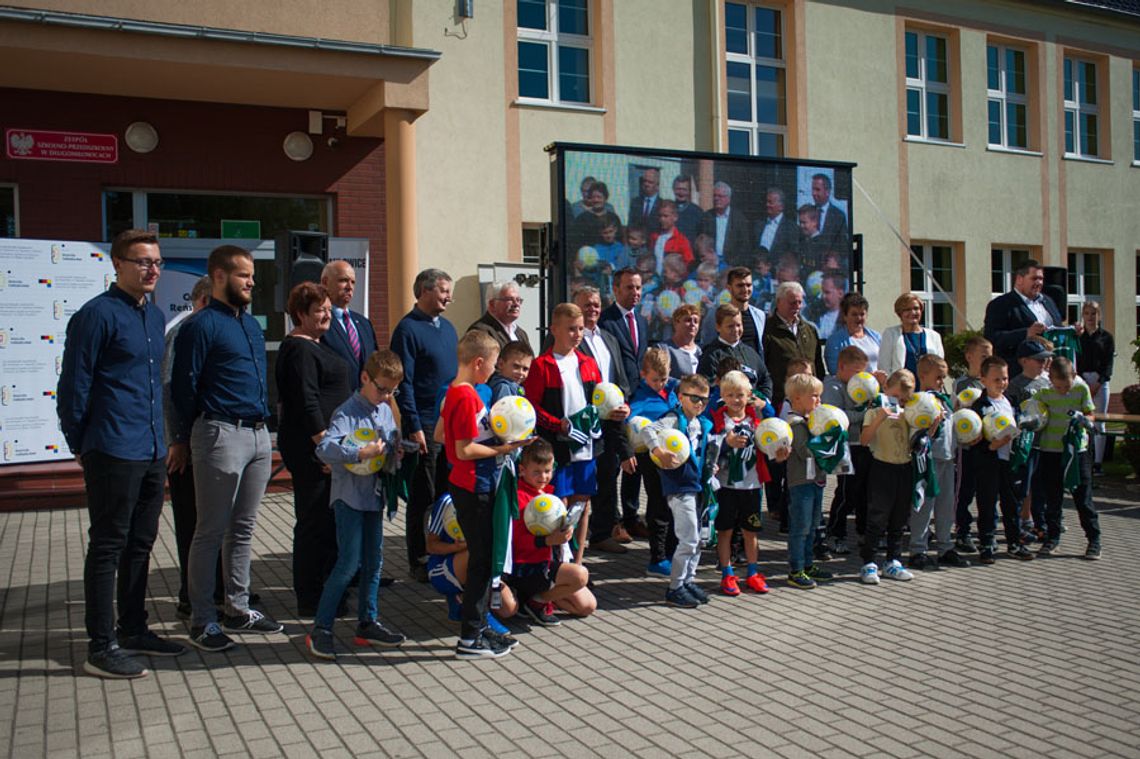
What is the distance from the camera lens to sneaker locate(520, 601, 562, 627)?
5824 millimetres

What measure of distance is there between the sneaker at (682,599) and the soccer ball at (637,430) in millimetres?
909

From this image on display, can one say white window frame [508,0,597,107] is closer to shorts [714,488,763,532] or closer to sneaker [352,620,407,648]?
shorts [714,488,763,532]

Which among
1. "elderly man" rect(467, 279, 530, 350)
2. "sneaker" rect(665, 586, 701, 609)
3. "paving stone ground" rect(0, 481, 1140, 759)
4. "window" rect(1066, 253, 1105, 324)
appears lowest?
"paving stone ground" rect(0, 481, 1140, 759)

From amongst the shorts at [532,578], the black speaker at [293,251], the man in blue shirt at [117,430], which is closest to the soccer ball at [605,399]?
the shorts at [532,578]

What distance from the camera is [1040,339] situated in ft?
27.9

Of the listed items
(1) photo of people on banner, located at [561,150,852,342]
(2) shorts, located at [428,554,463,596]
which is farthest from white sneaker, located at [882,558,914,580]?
(2) shorts, located at [428,554,463,596]

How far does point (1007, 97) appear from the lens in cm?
1848

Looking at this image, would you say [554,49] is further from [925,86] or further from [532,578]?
[532,578]

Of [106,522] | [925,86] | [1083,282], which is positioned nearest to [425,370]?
[106,522]

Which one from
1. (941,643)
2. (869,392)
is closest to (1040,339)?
(869,392)

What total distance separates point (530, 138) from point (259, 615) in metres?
9.30

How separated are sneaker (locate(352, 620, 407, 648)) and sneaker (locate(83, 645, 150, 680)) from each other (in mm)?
1077

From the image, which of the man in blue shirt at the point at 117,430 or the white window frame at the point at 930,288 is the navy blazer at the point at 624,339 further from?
the white window frame at the point at 930,288

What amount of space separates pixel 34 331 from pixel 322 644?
684cm
